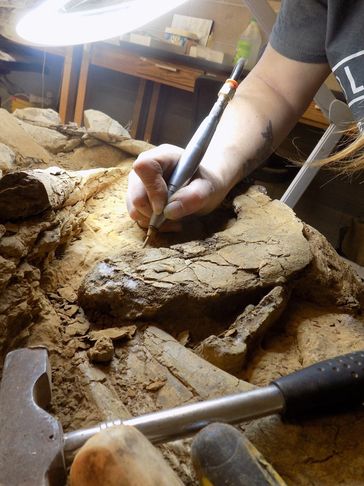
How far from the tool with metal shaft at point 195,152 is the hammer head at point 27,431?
0.52 metres

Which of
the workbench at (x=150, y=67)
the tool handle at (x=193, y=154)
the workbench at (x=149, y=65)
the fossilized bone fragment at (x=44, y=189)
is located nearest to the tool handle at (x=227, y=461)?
the fossilized bone fragment at (x=44, y=189)

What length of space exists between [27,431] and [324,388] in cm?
42

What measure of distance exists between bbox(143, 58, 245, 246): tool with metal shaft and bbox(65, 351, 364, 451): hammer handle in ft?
1.77

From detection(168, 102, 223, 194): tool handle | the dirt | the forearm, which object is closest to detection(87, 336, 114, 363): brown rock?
the dirt

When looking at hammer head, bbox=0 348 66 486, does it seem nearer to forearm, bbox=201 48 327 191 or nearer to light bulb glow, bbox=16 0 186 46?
light bulb glow, bbox=16 0 186 46

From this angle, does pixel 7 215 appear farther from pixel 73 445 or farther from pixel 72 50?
pixel 72 50

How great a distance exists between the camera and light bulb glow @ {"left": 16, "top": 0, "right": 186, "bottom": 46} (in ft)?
2.71

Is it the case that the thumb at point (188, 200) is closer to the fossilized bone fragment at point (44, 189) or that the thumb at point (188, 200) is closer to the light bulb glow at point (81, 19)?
the fossilized bone fragment at point (44, 189)

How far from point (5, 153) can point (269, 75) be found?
2.65ft

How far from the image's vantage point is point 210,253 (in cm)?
95

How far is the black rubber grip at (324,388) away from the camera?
2.02 feet

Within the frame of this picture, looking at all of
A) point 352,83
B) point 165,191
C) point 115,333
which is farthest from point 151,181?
point 352,83

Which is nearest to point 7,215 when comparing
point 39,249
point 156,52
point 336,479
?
point 39,249

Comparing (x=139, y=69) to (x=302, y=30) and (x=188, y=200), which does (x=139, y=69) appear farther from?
(x=188, y=200)
